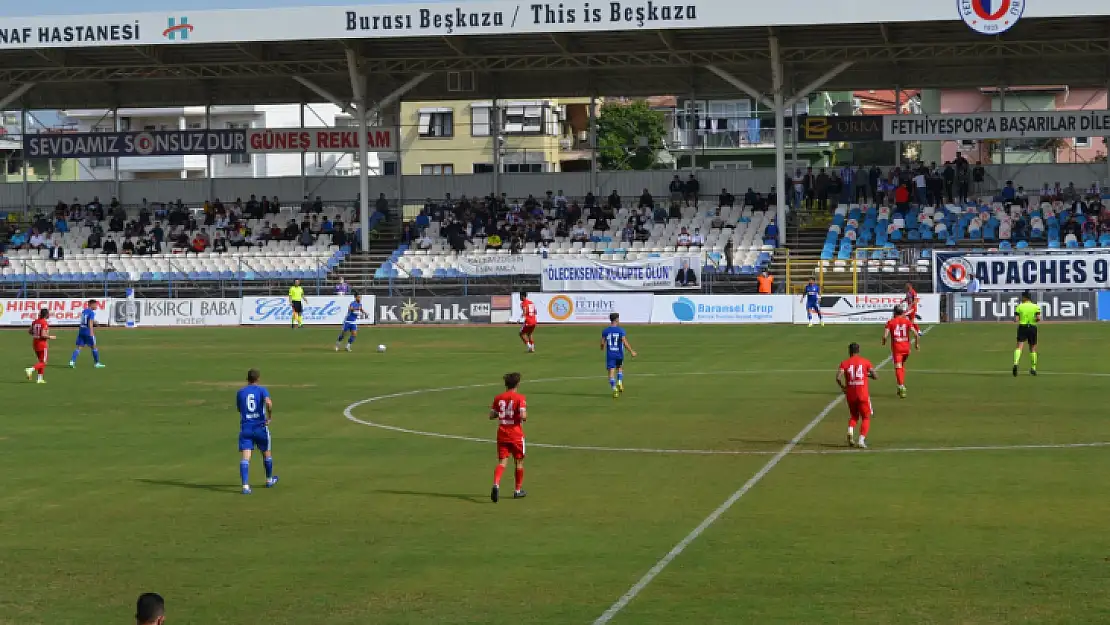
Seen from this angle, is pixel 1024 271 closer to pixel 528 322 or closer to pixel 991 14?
pixel 991 14

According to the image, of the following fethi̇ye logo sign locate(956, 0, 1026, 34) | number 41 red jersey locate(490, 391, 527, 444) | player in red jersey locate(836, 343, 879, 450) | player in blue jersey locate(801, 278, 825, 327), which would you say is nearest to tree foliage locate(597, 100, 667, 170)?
fethi̇ye logo sign locate(956, 0, 1026, 34)

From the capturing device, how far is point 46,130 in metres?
81.8

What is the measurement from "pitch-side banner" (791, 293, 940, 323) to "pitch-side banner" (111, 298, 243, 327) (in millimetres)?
23134

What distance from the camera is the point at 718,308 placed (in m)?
56.4

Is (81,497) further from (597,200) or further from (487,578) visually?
(597,200)

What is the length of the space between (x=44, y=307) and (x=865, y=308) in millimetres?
33062

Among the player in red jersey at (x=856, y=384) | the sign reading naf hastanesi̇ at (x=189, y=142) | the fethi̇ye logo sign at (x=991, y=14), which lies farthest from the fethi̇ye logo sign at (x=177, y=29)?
the player in red jersey at (x=856, y=384)

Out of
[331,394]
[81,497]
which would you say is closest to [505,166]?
[331,394]

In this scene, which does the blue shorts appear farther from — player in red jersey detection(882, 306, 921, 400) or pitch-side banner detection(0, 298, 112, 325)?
pitch-side banner detection(0, 298, 112, 325)

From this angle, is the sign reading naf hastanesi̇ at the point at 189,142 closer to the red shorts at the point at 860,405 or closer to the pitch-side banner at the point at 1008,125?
the pitch-side banner at the point at 1008,125

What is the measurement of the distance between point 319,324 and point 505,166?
40545 mm

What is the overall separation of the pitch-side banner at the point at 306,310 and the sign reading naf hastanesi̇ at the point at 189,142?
1109 cm

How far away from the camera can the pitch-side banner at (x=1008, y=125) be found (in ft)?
208

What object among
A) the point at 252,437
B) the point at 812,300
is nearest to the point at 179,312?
the point at 812,300
